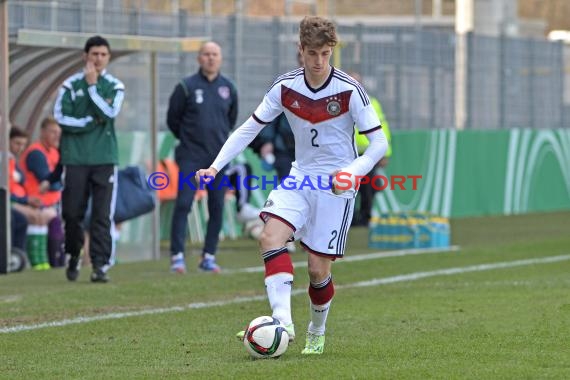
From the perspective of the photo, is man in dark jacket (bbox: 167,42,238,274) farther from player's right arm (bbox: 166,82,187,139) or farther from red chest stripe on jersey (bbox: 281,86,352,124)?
red chest stripe on jersey (bbox: 281,86,352,124)

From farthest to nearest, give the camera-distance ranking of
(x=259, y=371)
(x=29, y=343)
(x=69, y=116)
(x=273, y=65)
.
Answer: (x=273, y=65), (x=69, y=116), (x=29, y=343), (x=259, y=371)

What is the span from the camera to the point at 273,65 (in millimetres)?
21203

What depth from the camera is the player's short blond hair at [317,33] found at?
8305mm

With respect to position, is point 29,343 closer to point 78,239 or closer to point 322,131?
point 322,131

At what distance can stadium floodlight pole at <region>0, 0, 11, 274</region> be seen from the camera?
563 inches

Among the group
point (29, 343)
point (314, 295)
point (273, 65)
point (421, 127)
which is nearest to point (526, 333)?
point (314, 295)

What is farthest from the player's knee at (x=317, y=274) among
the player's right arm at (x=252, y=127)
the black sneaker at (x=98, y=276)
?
the black sneaker at (x=98, y=276)

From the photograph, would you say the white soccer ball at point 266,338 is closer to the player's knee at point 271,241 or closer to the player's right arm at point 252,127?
the player's knee at point 271,241

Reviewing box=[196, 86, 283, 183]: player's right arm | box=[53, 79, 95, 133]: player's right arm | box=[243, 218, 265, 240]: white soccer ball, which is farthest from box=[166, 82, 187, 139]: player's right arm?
box=[196, 86, 283, 183]: player's right arm

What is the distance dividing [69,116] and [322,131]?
5131mm

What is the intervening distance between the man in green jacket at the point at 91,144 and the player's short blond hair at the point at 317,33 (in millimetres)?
5082

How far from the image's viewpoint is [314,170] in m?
8.67

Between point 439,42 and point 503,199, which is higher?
point 439,42

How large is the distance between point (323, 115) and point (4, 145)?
21.3 feet
